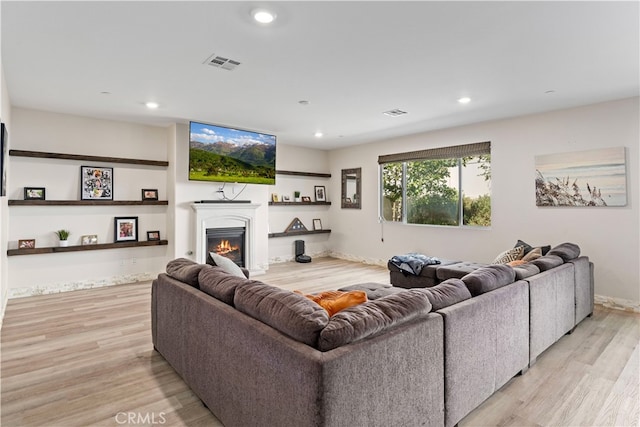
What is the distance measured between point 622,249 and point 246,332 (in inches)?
184

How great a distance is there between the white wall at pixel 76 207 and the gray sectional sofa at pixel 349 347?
3.17m

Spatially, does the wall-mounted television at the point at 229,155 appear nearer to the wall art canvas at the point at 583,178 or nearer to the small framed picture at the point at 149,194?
the small framed picture at the point at 149,194

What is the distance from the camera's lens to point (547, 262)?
10.2ft

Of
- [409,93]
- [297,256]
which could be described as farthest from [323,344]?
[297,256]

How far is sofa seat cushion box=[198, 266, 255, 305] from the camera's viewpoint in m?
2.07

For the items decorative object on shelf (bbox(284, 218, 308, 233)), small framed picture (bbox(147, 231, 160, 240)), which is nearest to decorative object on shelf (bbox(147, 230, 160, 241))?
small framed picture (bbox(147, 231, 160, 240))

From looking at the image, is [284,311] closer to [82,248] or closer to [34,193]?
[82,248]

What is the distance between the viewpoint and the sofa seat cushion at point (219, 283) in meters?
2.07

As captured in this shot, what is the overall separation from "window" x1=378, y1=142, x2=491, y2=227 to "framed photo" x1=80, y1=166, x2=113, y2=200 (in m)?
4.74

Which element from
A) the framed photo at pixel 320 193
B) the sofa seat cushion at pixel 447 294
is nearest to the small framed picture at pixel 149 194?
the framed photo at pixel 320 193

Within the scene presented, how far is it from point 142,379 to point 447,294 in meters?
2.20

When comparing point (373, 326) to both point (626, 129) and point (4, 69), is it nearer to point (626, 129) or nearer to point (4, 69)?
point (4, 69)

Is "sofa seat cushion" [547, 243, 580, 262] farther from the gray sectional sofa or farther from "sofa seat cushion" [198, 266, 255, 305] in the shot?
"sofa seat cushion" [198, 266, 255, 305]

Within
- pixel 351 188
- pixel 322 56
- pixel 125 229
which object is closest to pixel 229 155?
pixel 125 229
